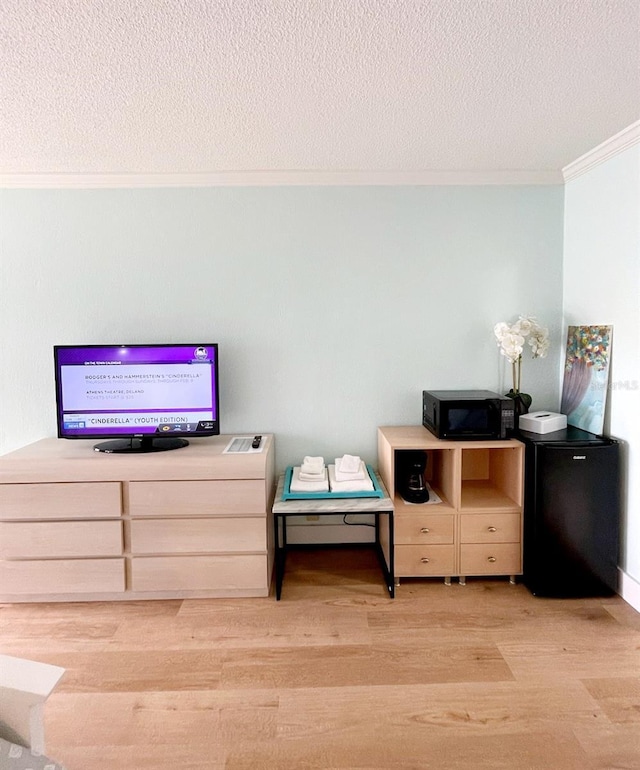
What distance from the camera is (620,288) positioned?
2.53 meters

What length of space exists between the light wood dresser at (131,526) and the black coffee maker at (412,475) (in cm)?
80

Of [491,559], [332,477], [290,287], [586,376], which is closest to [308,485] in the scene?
[332,477]

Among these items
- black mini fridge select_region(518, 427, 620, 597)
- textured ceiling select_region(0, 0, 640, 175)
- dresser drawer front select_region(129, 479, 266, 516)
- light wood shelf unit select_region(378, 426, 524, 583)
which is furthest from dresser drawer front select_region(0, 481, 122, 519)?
black mini fridge select_region(518, 427, 620, 597)

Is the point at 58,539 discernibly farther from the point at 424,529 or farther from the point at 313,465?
the point at 424,529

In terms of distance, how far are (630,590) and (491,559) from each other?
26.5 inches

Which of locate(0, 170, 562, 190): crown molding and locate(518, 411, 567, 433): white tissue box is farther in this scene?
locate(0, 170, 562, 190): crown molding

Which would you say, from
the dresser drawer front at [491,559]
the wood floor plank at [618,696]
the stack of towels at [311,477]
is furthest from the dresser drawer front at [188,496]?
the wood floor plank at [618,696]

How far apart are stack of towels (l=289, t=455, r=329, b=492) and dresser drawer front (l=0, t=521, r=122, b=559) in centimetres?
94

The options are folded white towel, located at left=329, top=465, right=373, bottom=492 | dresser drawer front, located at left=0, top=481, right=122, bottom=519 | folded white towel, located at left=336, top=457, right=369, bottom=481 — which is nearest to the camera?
dresser drawer front, located at left=0, top=481, right=122, bottom=519

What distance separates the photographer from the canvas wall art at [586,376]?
2.66 metres

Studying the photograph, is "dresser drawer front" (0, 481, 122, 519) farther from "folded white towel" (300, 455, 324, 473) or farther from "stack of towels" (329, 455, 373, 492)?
"stack of towels" (329, 455, 373, 492)

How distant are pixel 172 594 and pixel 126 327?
62.3 inches

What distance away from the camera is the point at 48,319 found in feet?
9.84

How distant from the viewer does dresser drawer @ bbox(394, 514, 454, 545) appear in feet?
8.73
